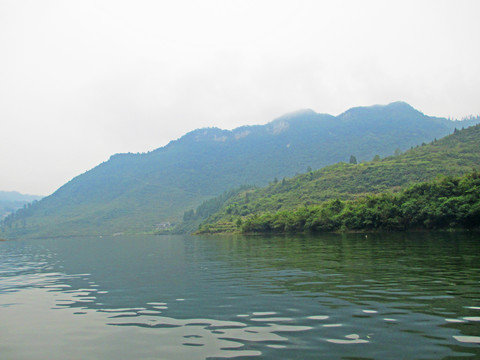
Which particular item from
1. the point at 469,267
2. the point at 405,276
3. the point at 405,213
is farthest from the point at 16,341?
the point at 405,213

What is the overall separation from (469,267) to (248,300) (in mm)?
19170

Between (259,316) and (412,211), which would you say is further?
(412,211)

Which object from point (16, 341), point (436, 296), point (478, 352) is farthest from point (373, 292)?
point (16, 341)

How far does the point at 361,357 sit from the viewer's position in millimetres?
11734

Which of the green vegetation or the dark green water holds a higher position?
the green vegetation

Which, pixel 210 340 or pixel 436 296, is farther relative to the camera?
pixel 436 296

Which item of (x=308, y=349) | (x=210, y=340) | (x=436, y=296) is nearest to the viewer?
(x=308, y=349)

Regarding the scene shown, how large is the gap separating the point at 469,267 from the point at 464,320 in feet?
55.0

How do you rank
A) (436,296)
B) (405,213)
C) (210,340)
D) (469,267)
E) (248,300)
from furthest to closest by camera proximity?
1. (405,213)
2. (469,267)
3. (248,300)
4. (436,296)
5. (210,340)

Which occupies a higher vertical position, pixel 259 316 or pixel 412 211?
pixel 412 211

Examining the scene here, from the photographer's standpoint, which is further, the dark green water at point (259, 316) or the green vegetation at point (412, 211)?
the green vegetation at point (412, 211)

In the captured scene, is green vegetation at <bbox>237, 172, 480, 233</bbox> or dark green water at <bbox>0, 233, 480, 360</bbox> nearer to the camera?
dark green water at <bbox>0, 233, 480, 360</bbox>

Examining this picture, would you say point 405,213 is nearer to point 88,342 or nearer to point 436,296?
point 436,296

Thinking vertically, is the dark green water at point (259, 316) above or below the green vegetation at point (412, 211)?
below
